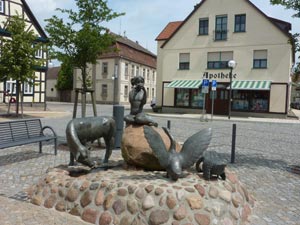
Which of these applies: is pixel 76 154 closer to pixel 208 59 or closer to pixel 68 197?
pixel 68 197

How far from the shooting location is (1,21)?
1030 inches

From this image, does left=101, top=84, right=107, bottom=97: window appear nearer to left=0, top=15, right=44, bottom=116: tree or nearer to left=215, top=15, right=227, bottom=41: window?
left=215, top=15, right=227, bottom=41: window

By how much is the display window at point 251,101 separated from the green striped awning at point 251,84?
0.73 metres

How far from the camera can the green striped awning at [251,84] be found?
24.5 meters

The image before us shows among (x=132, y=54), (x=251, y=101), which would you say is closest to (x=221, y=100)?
(x=251, y=101)

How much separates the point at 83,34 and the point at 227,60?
62.3 feet

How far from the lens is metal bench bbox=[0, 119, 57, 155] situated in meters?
7.74

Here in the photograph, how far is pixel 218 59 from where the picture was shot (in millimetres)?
27250

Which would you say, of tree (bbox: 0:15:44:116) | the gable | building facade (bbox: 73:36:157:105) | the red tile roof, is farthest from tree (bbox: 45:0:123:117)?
building facade (bbox: 73:36:157:105)

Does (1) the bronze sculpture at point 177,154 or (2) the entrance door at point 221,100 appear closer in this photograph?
(1) the bronze sculpture at point 177,154

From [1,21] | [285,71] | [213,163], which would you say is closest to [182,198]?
[213,163]

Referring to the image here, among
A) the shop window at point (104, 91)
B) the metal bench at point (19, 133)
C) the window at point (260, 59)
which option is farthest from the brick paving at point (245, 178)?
the shop window at point (104, 91)

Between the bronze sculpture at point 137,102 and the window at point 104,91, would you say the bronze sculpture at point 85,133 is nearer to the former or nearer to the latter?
the bronze sculpture at point 137,102

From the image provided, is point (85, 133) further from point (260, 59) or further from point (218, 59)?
point (218, 59)
